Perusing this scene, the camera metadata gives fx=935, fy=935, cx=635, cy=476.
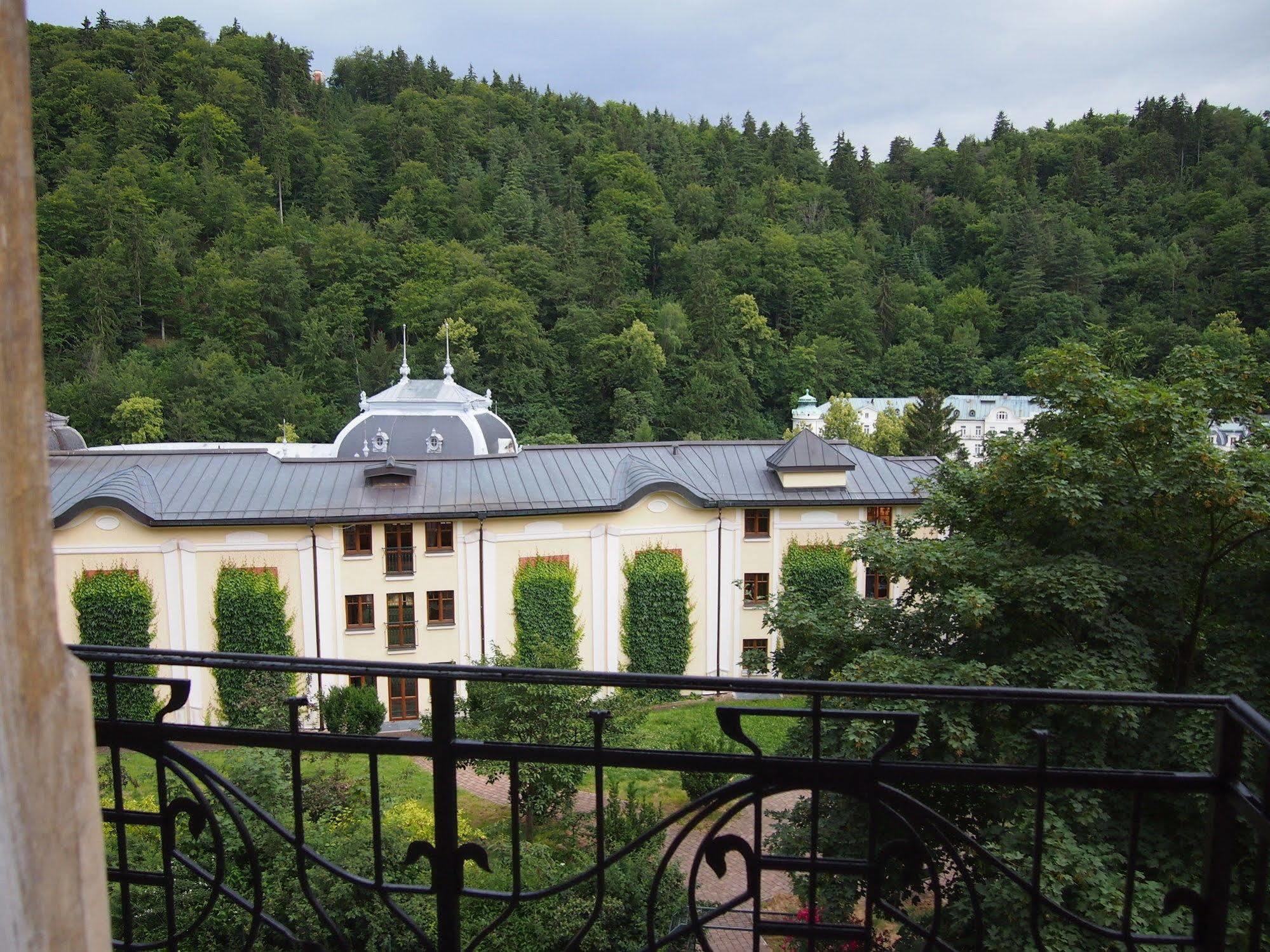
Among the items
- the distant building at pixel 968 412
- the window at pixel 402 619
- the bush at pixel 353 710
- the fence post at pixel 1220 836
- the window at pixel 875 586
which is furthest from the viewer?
the distant building at pixel 968 412

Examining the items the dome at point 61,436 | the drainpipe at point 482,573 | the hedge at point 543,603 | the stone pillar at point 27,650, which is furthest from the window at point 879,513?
the stone pillar at point 27,650

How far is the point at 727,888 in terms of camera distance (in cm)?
1353

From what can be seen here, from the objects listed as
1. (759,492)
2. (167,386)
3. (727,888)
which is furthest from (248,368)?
(727,888)

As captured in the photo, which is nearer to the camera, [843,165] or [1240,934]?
[1240,934]

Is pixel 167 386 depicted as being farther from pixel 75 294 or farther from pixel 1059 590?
pixel 1059 590

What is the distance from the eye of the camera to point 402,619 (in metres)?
21.3

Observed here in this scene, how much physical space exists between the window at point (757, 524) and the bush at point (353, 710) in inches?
369

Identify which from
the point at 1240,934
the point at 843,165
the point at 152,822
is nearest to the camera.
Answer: the point at 152,822

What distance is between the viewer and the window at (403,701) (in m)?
20.8

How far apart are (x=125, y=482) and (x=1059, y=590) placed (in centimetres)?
1803

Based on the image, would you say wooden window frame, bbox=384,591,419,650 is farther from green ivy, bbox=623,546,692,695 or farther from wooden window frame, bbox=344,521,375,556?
green ivy, bbox=623,546,692,695

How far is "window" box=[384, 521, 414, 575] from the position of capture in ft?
68.3

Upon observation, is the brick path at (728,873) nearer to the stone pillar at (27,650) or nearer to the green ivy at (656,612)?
the green ivy at (656,612)

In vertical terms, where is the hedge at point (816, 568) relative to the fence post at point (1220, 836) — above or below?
below
